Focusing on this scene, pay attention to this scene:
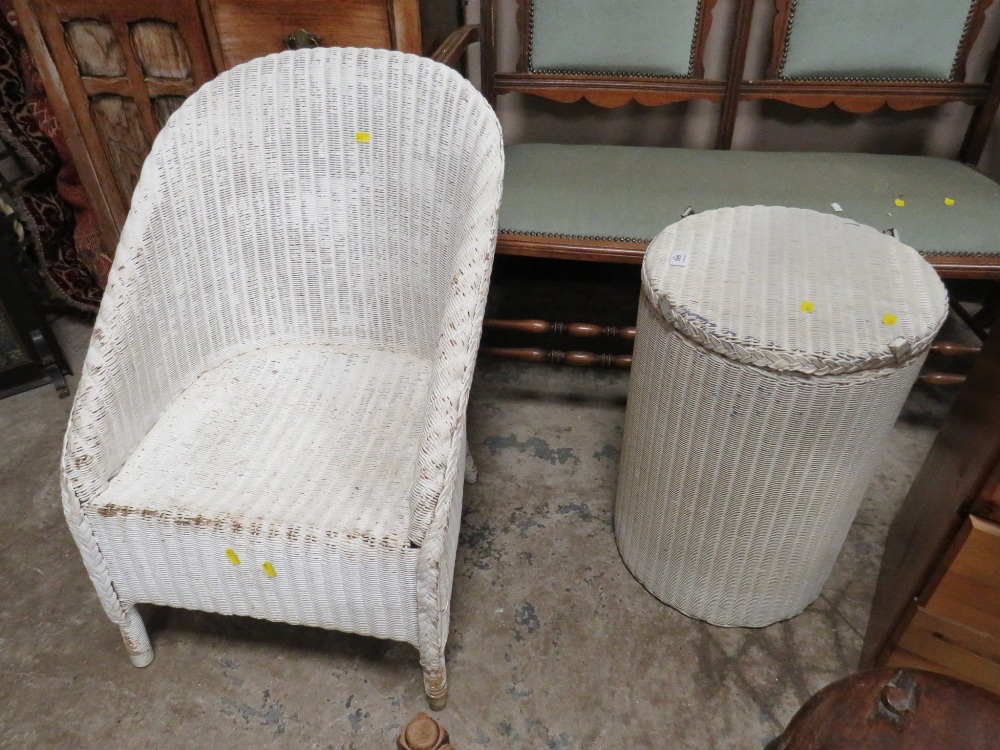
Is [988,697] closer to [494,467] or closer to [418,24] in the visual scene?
[494,467]

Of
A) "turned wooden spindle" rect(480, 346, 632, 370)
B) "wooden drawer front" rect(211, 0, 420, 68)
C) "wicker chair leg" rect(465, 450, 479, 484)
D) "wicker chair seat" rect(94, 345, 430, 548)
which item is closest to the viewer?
"wicker chair seat" rect(94, 345, 430, 548)

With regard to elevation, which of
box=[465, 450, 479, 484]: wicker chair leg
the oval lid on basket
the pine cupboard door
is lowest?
box=[465, 450, 479, 484]: wicker chair leg

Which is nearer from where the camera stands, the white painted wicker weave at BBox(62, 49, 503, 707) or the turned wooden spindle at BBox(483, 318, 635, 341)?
the white painted wicker weave at BBox(62, 49, 503, 707)

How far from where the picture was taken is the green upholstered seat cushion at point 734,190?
1387mm

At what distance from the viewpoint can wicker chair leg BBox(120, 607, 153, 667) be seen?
3.77ft

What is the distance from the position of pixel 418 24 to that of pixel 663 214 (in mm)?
598

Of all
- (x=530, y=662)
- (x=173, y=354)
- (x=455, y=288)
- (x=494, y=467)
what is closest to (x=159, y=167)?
(x=173, y=354)

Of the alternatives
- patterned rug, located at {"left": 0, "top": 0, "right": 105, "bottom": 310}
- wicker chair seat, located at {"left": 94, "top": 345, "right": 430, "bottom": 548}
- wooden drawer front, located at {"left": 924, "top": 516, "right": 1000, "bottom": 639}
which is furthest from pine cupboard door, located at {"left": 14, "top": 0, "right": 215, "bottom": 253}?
wooden drawer front, located at {"left": 924, "top": 516, "right": 1000, "bottom": 639}

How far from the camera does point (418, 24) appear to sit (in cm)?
135

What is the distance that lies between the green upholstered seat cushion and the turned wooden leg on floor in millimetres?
920

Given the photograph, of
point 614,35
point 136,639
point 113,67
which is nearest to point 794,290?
point 614,35

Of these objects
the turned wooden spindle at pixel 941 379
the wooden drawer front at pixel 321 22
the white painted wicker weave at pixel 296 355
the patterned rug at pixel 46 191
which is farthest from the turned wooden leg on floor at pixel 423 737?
the patterned rug at pixel 46 191

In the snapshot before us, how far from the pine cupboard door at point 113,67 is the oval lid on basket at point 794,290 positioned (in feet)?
3.55

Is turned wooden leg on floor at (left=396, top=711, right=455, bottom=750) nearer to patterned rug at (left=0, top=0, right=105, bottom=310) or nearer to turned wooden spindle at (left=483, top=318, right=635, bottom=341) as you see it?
turned wooden spindle at (left=483, top=318, right=635, bottom=341)
